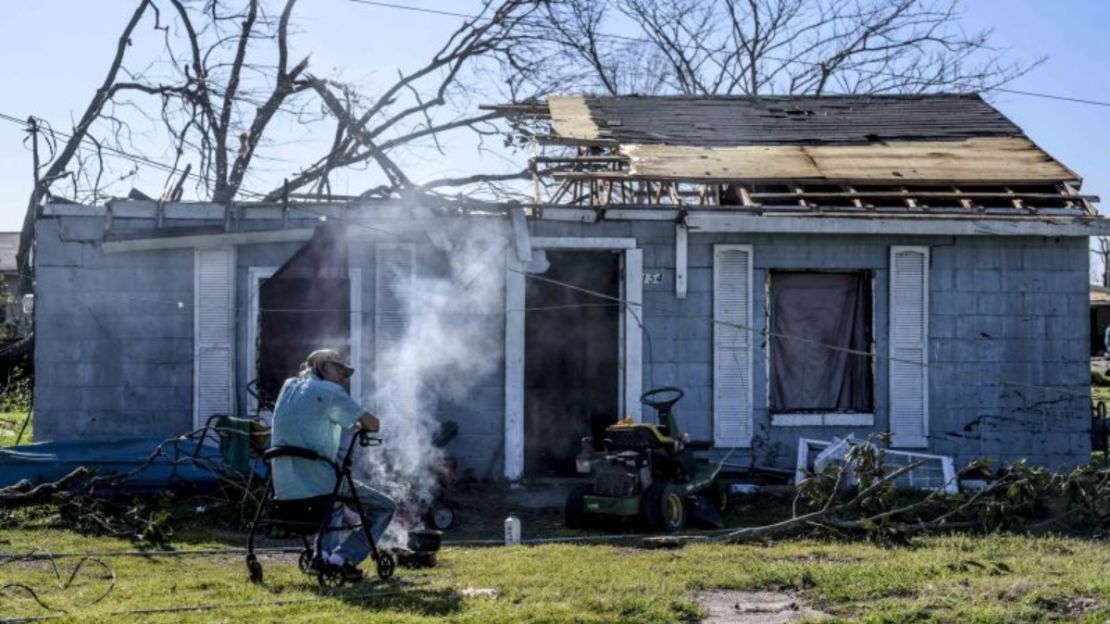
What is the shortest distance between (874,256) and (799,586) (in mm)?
6279

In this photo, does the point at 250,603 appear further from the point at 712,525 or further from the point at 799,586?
the point at 712,525

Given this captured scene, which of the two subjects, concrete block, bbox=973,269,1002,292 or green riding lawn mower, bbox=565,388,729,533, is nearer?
green riding lawn mower, bbox=565,388,729,533

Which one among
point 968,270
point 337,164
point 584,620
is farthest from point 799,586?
point 337,164

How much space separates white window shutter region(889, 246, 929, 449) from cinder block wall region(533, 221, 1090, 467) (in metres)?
0.08

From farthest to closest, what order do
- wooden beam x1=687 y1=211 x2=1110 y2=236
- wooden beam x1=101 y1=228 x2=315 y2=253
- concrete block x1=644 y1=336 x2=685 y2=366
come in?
1. concrete block x1=644 y1=336 x2=685 y2=366
2. wooden beam x1=687 y1=211 x2=1110 y2=236
3. wooden beam x1=101 y1=228 x2=315 y2=253

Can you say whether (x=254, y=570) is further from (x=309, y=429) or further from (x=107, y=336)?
(x=107, y=336)

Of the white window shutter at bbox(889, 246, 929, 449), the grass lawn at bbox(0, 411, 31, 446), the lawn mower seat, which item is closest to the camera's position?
the lawn mower seat

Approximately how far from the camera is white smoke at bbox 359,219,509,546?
1355 centimetres

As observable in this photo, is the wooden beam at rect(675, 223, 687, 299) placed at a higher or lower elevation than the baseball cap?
higher

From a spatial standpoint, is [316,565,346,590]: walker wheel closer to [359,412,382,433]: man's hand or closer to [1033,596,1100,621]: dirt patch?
[359,412,382,433]: man's hand

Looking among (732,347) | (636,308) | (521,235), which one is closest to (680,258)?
(636,308)

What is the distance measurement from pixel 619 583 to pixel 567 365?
6.20 meters

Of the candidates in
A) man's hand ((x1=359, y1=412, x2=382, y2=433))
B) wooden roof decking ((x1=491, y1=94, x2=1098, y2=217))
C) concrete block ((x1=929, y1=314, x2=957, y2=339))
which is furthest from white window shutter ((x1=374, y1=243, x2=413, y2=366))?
concrete block ((x1=929, y1=314, x2=957, y2=339))

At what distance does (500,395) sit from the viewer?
13711mm
